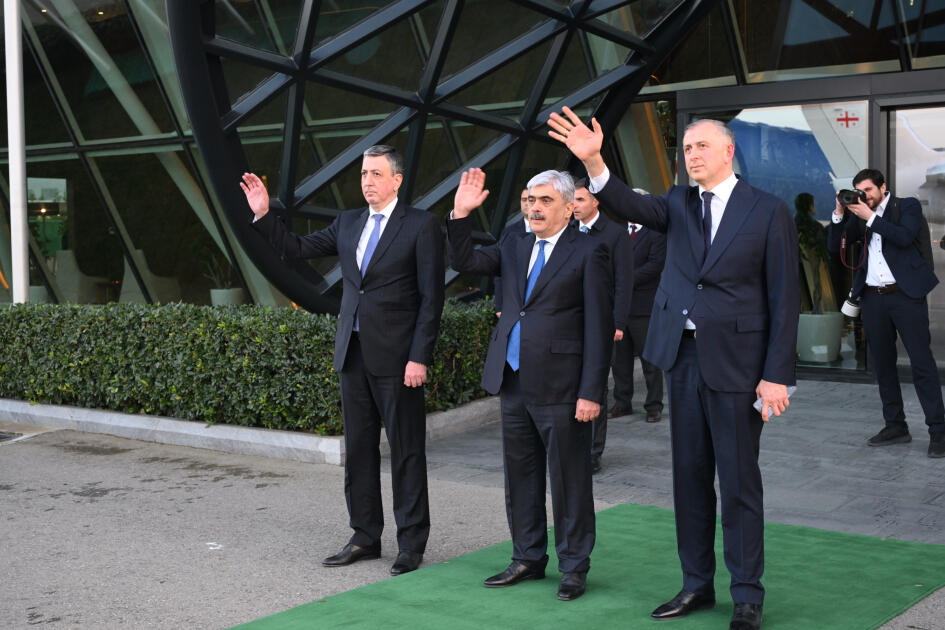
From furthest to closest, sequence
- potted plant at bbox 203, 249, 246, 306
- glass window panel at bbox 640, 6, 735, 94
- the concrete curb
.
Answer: potted plant at bbox 203, 249, 246, 306 < glass window panel at bbox 640, 6, 735, 94 < the concrete curb

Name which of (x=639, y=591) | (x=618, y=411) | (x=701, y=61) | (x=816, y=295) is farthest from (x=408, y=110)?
(x=639, y=591)

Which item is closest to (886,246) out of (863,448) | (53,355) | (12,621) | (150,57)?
(863,448)

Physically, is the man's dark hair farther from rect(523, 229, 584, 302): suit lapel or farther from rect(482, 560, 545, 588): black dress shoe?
rect(482, 560, 545, 588): black dress shoe

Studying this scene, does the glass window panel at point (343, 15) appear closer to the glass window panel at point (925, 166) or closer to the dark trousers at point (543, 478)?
the dark trousers at point (543, 478)

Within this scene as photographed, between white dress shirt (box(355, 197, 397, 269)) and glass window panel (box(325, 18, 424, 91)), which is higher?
glass window panel (box(325, 18, 424, 91))

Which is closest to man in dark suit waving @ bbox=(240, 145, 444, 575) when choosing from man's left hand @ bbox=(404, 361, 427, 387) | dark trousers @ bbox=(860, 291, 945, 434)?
man's left hand @ bbox=(404, 361, 427, 387)

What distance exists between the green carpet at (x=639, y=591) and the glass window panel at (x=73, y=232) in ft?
32.9

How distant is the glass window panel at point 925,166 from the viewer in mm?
10906

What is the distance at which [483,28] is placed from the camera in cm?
1015

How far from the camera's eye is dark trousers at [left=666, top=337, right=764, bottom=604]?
4.21m

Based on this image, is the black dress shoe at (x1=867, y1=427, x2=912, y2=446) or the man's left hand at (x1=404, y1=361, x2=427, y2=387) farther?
the black dress shoe at (x1=867, y1=427, x2=912, y2=446)

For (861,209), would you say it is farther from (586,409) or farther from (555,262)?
(586,409)

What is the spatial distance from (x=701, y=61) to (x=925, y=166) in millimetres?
2688

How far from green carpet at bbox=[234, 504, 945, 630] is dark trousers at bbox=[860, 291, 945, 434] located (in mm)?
2389
